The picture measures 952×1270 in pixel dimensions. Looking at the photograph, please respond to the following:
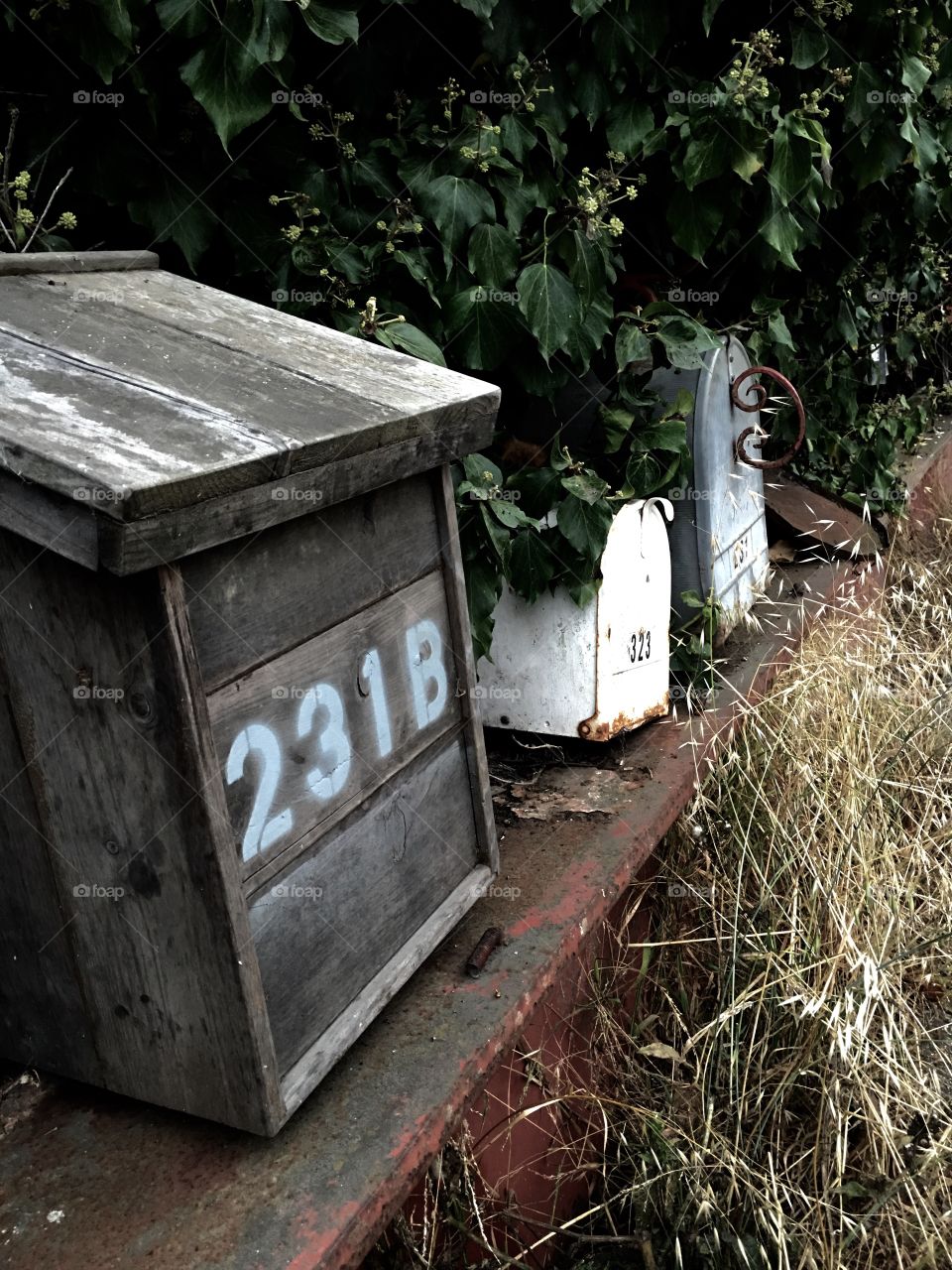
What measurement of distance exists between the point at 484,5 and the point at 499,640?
4.50 feet

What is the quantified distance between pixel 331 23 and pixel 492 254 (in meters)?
0.54

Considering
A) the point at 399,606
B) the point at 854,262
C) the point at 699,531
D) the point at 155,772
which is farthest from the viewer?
the point at 854,262

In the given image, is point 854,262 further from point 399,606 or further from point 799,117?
point 399,606

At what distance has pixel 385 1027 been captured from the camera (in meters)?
1.76

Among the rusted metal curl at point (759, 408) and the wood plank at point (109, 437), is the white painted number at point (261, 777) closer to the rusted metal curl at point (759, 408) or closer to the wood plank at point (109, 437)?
the wood plank at point (109, 437)

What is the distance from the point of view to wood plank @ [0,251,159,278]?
64.5 inches

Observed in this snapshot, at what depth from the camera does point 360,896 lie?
5.44ft

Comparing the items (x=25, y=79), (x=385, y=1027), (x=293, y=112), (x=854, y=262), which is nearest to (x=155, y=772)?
(x=385, y=1027)

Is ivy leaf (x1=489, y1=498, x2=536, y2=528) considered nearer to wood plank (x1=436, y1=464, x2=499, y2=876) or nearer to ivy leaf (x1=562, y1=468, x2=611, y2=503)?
ivy leaf (x1=562, y1=468, x2=611, y2=503)

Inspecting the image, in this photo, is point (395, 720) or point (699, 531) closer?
point (395, 720)

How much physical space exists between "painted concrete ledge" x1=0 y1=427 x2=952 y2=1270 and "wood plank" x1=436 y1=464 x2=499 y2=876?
20 centimetres

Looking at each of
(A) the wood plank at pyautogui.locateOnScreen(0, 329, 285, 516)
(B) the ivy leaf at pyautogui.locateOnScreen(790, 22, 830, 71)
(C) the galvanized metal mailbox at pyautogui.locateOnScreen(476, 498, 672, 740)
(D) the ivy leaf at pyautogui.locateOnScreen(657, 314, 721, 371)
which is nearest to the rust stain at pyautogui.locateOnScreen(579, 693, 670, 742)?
(C) the galvanized metal mailbox at pyautogui.locateOnScreen(476, 498, 672, 740)

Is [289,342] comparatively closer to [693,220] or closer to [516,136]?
[516,136]

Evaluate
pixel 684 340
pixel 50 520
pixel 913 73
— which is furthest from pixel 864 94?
pixel 50 520
